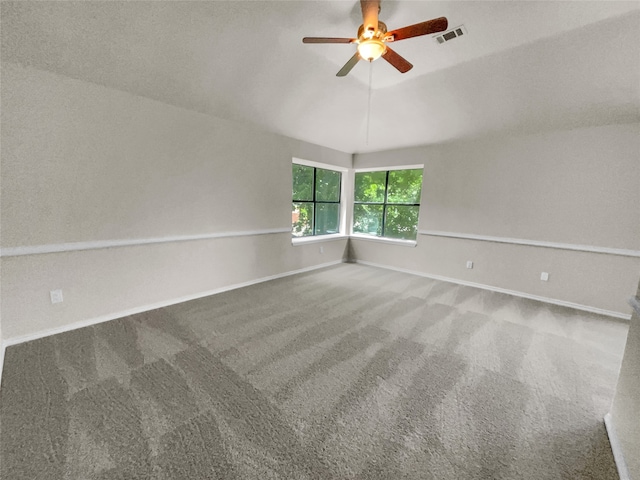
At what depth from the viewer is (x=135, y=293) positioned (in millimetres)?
2867

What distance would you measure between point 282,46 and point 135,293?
3.13 meters

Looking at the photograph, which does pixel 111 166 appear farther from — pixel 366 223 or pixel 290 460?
pixel 366 223

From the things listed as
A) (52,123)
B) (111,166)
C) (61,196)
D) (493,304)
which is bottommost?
(493,304)

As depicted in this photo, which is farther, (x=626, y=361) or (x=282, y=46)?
(x=282, y=46)

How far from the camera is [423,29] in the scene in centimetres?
175

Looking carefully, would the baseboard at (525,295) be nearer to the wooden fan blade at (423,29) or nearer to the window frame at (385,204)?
the window frame at (385,204)

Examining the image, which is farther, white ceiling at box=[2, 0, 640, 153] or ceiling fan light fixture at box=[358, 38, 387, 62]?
white ceiling at box=[2, 0, 640, 153]

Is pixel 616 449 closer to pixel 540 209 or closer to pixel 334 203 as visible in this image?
pixel 540 209

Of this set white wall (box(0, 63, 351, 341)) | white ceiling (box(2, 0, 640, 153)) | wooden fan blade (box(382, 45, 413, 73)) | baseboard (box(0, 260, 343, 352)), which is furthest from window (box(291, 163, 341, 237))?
wooden fan blade (box(382, 45, 413, 73))

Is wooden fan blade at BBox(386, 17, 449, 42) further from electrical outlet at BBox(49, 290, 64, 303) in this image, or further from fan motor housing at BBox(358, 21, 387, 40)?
electrical outlet at BBox(49, 290, 64, 303)

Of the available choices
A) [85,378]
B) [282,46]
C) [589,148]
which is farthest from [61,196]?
[589,148]

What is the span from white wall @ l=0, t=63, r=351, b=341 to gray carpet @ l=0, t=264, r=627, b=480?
418 millimetres

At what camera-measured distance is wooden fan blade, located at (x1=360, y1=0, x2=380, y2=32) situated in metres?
1.79

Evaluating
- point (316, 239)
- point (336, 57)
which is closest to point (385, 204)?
point (316, 239)
